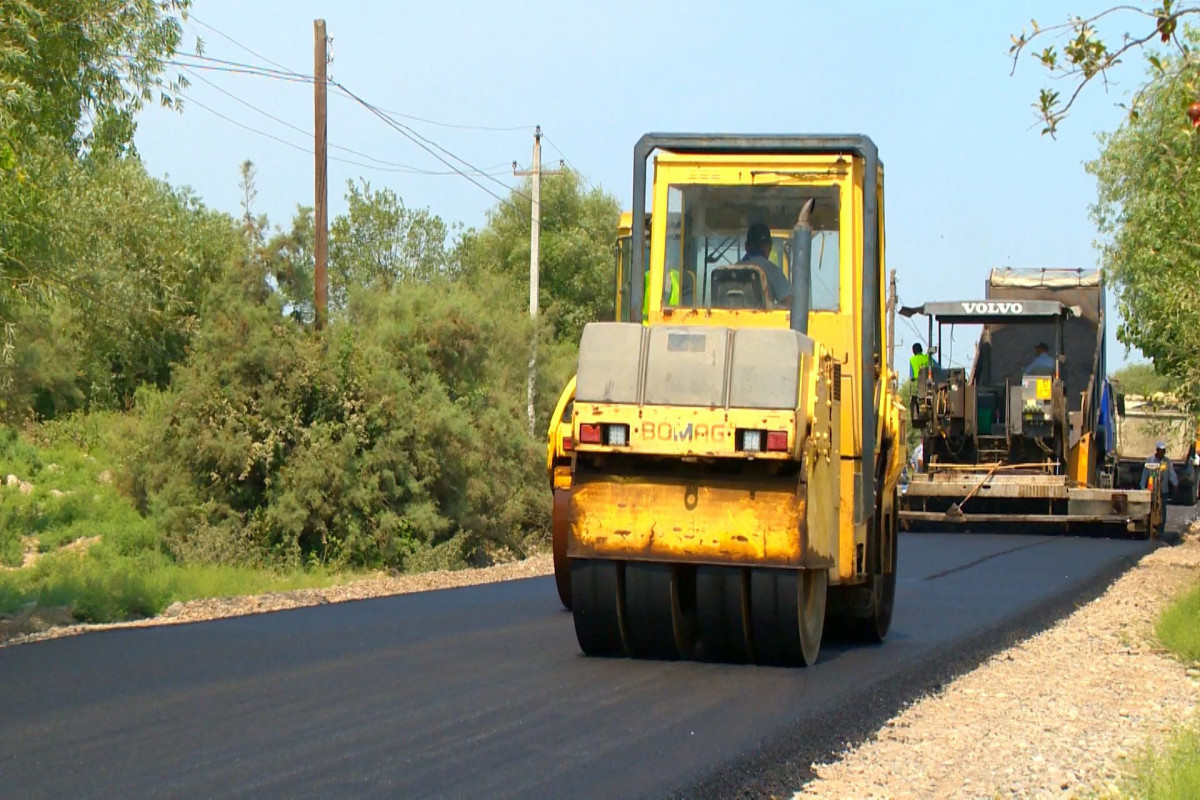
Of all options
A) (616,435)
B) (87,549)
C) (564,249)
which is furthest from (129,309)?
(564,249)

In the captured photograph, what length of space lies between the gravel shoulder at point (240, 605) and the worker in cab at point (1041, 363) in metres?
10.5

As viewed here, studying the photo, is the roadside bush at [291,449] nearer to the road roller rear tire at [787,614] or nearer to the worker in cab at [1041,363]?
the worker in cab at [1041,363]

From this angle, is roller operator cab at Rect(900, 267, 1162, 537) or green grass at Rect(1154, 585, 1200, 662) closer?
green grass at Rect(1154, 585, 1200, 662)

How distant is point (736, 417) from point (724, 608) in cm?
127

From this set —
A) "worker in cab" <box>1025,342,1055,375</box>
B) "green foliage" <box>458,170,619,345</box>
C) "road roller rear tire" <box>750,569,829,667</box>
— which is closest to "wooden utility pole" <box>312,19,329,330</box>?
"worker in cab" <box>1025,342,1055,375</box>

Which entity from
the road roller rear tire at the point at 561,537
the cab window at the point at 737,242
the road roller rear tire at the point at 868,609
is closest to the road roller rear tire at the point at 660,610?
the road roller rear tire at the point at 561,537

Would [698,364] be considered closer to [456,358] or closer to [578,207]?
[456,358]

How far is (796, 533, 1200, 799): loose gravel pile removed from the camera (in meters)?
6.82

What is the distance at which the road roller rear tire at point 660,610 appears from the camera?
925cm

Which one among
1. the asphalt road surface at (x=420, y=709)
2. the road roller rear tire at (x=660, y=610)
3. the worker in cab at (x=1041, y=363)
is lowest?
the asphalt road surface at (x=420, y=709)

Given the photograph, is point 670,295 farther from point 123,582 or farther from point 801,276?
point 123,582

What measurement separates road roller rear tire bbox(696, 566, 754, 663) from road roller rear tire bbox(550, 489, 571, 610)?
1374mm

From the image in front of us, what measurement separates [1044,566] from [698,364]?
12151 mm

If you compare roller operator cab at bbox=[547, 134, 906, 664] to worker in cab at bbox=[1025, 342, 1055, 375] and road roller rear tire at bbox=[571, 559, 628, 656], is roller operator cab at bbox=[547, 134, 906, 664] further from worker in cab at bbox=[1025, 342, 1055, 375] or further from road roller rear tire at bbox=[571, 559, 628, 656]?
worker in cab at bbox=[1025, 342, 1055, 375]
